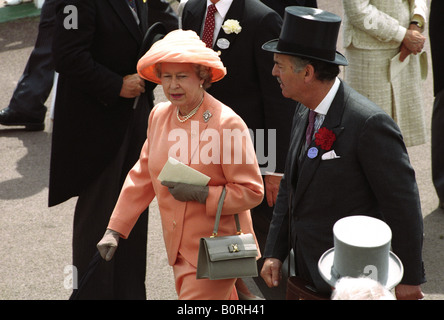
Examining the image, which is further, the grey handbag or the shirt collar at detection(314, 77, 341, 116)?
the grey handbag

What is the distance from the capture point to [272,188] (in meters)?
5.36

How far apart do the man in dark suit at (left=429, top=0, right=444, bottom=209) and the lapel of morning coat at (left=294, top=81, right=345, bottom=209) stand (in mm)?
2967

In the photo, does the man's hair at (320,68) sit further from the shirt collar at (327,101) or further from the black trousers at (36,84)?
the black trousers at (36,84)

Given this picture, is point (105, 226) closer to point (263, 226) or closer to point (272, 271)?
point (263, 226)

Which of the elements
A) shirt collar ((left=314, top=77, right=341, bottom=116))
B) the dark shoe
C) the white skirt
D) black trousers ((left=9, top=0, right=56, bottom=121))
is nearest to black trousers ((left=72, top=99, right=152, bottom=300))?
shirt collar ((left=314, top=77, right=341, bottom=116))

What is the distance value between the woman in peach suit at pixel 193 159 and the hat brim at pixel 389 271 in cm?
88

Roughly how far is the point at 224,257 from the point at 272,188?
47.5 inches

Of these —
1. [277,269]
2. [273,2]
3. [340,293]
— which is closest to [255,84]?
[273,2]

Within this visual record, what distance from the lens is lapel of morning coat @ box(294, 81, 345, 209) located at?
3939mm

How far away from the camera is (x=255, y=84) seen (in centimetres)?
540

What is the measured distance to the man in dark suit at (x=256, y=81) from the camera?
5.31 meters

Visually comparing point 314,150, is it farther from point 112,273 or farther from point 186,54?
point 112,273

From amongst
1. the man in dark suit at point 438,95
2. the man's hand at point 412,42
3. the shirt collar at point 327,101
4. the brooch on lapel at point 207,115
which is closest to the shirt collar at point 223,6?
the brooch on lapel at point 207,115

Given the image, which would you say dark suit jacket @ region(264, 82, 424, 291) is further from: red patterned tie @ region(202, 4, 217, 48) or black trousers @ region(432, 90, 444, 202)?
black trousers @ region(432, 90, 444, 202)
